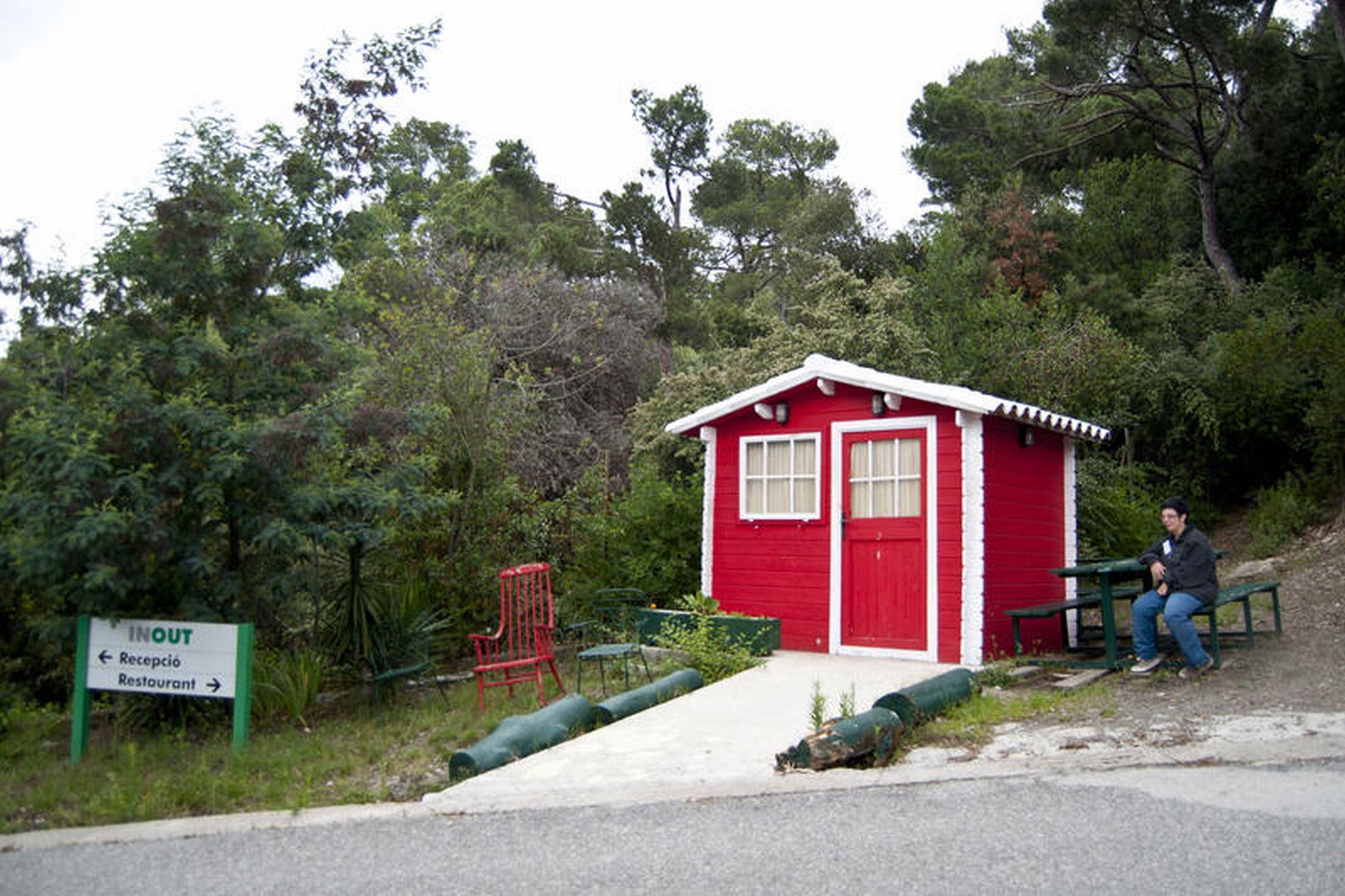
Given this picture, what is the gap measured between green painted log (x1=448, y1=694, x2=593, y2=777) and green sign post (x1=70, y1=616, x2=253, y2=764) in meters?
1.66

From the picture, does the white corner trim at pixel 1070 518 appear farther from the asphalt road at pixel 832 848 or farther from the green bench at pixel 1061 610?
the asphalt road at pixel 832 848

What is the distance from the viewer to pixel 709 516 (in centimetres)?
1044

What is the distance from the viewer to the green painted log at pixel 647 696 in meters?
7.05

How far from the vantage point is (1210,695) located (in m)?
6.74

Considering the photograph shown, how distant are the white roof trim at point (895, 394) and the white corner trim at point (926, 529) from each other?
29cm

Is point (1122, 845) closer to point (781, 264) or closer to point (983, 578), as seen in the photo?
point (983, 578)

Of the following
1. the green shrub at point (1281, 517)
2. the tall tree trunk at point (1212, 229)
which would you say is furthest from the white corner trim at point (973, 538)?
the tall tree trunk at point (1212, 229)

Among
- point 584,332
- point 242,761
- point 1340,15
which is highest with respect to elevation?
point 1340,15

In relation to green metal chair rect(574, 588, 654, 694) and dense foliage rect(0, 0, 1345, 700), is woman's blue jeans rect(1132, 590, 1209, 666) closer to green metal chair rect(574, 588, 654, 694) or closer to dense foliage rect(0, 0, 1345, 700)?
green metal chair rect(574, 588, 654, 694)

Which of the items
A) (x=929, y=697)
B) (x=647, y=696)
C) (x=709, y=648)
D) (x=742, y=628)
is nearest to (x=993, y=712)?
(x=929, y=697)

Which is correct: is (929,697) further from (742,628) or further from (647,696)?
(742,628)

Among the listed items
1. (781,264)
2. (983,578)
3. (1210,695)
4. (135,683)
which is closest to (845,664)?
(983,578)

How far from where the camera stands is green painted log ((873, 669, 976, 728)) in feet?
20.0

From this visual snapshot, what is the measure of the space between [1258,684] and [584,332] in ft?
48.8
